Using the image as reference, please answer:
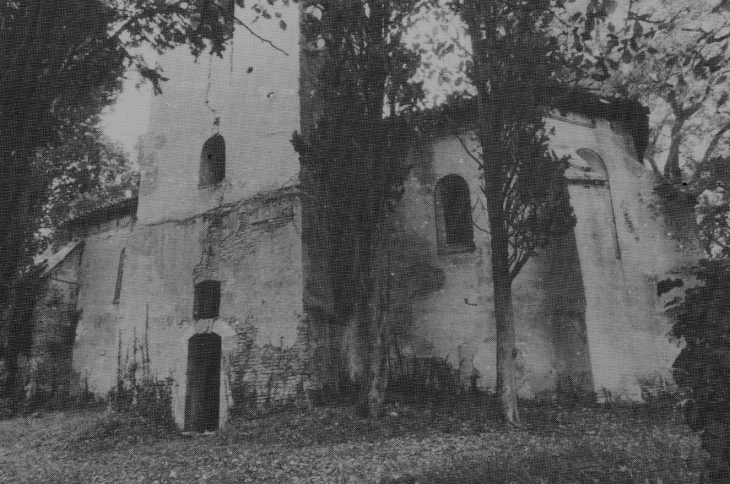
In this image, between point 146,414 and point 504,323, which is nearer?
point 504,323

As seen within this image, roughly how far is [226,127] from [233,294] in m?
4.32

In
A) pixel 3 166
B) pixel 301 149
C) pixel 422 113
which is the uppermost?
pixel 422 113

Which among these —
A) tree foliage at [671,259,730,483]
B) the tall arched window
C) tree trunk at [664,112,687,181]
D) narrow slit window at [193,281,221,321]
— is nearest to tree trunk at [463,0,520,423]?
the tall arched window

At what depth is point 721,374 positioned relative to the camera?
3145 millimetres

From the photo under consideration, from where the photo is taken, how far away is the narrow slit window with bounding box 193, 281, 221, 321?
12.1 metres

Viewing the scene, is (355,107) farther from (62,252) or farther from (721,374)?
(62,252)

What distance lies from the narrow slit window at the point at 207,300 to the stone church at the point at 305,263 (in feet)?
0.11

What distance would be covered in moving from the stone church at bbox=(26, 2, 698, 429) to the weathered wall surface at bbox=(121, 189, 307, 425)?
0.03 m

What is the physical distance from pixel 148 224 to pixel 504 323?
9185 millimetres

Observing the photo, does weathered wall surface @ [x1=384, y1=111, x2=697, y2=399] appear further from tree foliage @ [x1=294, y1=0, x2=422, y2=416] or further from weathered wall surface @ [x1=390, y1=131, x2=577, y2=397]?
tree foliage @ [x1=294, y1=0, x2=422, y2=416]

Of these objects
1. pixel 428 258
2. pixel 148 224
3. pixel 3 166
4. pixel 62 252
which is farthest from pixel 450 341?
pixel 62 252

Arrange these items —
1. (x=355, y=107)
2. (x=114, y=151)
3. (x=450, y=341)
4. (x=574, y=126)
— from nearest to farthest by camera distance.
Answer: (x=355, y=107)
(x=450, y=341)
(x=574, y=126)
(x=114, y=151)

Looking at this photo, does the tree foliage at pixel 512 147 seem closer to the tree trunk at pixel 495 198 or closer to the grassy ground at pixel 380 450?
the tree trunk at pixel 495 198

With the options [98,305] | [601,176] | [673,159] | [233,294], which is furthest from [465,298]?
[673,159]
